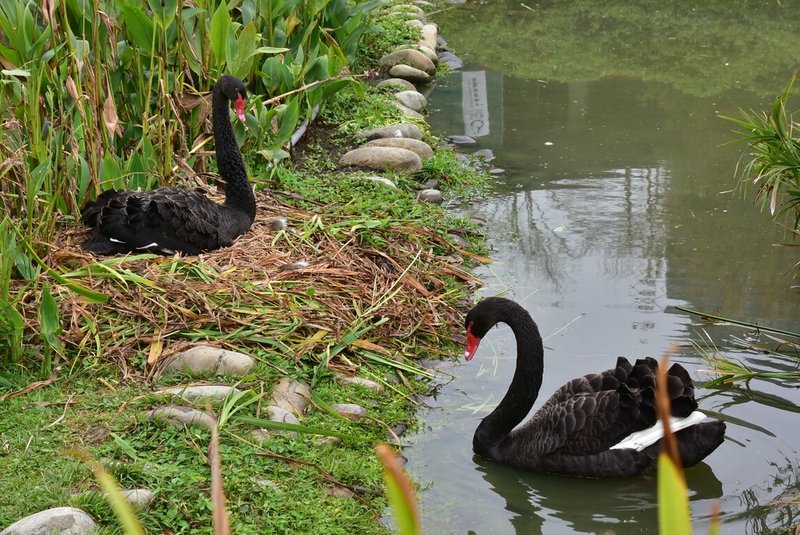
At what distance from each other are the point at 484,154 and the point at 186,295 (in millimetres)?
3442

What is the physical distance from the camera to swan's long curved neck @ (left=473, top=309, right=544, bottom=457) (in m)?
3.60

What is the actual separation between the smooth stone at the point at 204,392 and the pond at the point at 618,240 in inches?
28.6

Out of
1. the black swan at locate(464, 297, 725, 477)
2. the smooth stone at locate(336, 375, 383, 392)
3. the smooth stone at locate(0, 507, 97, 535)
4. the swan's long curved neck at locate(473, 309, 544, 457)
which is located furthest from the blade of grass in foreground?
the smooth stone at locate(336, 375, 383, 392)

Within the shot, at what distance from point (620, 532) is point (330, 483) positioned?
983 millimetres

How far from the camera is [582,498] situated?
346cm

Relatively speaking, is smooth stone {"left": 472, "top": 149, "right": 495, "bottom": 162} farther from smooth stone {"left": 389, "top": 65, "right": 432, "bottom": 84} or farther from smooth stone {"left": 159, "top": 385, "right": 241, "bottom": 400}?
smooth stone {"left": 159, "top": 385, "right": 241, "bottom": 400}

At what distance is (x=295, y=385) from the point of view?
3.82 m

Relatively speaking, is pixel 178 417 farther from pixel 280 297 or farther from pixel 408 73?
pixel 408 73

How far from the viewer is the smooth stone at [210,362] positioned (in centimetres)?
376

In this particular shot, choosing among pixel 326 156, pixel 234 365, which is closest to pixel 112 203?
pixel 234 365

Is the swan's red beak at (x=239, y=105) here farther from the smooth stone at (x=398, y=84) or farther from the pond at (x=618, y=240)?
the smooth stone at (x=398, y=84)

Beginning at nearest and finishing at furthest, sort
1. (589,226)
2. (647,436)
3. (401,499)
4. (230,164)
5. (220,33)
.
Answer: (401,499) → (647,436) → (230,164) → (220,33) → (589,226)

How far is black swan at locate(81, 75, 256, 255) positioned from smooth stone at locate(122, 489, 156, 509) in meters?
1.74

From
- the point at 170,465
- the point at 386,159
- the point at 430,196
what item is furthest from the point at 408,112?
the point at 170,465
